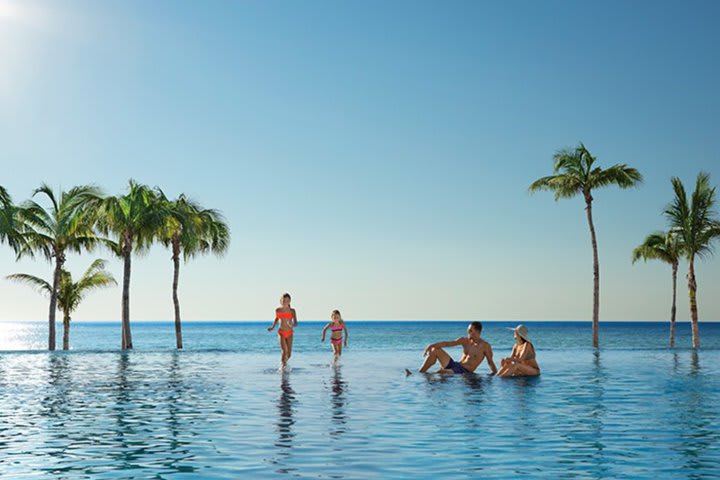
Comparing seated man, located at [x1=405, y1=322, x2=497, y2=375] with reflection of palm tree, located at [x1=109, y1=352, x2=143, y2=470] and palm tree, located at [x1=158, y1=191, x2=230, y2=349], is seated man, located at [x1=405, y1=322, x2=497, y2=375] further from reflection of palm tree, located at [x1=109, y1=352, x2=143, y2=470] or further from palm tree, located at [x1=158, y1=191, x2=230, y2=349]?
palm tree, located at [x1=158, y1=191, x2=230, y2=349]

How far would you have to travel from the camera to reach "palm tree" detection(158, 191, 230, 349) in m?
43.3

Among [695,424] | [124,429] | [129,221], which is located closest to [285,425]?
[124,429]

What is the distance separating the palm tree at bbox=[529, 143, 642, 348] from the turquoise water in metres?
21.4

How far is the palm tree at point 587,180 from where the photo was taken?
45.1 metres

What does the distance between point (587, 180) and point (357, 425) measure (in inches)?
1405

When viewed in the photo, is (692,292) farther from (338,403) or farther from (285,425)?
(285,425)

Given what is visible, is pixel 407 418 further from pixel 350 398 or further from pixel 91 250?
pixel 91 250

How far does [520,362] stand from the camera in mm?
21938

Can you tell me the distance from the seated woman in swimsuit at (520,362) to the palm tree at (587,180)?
78.3 feet

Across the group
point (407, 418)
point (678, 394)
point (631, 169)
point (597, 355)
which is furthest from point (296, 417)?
point (631, 169)

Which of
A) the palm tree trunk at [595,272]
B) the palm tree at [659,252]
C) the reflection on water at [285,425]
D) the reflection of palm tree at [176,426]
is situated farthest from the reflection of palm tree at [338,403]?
the palm tree at [659,252]

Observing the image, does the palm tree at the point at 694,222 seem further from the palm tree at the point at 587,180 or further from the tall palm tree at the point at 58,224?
the tall palm tree at the point at 58,224

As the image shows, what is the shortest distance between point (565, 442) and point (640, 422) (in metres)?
2.79

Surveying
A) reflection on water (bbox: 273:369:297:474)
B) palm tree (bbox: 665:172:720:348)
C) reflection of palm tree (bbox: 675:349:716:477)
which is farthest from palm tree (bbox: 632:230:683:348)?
reflection on water (bbox: 273:369:297:474)
